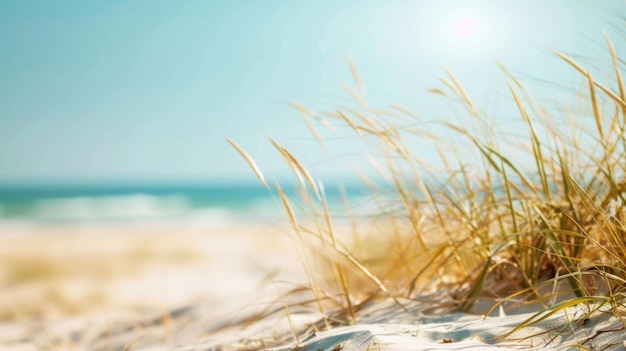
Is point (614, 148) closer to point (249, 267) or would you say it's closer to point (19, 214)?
point (249, 267)

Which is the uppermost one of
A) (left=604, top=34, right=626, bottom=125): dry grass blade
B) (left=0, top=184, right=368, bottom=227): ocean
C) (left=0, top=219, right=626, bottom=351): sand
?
(left=0, top=184, right=368, bottom=227): ocean

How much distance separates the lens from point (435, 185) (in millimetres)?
1375

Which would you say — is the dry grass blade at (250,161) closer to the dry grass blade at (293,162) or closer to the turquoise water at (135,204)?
the dry grass blade at (293,162)

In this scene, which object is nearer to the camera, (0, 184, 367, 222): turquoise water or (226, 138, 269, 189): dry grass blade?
(226, 138, 269, 189): dry grass blade

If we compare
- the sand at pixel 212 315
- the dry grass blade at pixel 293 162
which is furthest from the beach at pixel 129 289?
the dry grass blade at pixel 293 162

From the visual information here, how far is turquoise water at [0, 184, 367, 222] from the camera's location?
19.8 meters

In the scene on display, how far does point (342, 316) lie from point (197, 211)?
70.8ft

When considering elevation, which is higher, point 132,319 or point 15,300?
point 15,300

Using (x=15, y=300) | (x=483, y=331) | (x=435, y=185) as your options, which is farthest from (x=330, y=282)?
(x=15, y=300)

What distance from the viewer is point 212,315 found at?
2.29 metres

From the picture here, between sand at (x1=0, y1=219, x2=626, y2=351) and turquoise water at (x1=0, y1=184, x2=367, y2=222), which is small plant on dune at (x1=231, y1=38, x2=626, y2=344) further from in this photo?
turquoise water at (x1=0, y1=184, x2=367, y2=222)

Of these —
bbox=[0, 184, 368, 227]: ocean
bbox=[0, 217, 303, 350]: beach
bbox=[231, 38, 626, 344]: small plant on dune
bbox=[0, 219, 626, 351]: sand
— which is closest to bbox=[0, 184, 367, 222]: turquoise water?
bbox=[0, 184, 368, 227]: ocean

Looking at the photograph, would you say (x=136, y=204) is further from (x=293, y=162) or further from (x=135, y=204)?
(x=293, y=162)

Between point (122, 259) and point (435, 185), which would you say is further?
point (122, 259)
